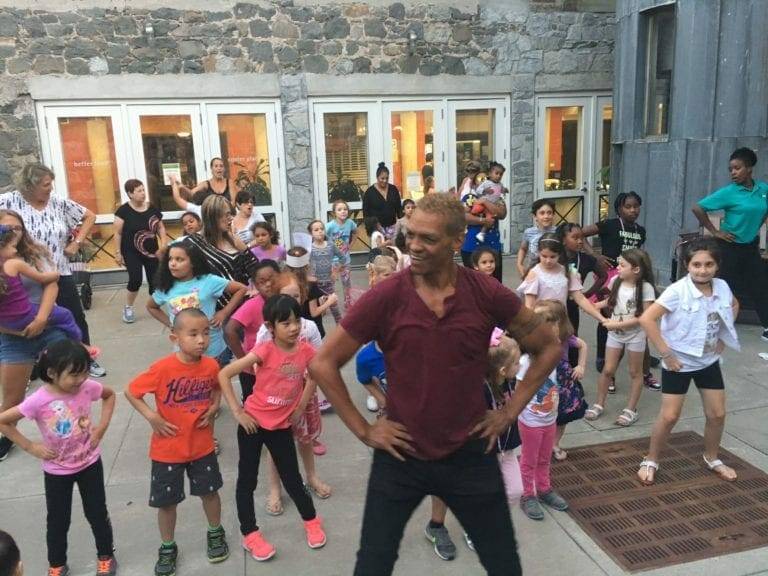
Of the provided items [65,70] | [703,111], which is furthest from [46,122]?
[703,111]

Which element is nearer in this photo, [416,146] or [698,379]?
[698,379]

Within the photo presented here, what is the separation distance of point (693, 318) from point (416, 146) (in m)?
7.66

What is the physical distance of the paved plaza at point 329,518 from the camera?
3.16 meters

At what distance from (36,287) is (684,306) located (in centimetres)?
426

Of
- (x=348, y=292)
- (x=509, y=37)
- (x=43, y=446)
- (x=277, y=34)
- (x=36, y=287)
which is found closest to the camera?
(x=43, y=446)

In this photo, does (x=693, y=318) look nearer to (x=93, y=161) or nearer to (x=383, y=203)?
→ (x=383, y=203)

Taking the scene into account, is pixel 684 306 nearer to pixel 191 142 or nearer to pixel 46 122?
pixel 191 142

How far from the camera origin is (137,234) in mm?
7555

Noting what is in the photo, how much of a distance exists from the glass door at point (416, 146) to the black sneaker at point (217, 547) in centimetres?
814

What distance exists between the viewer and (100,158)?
9.67 meters

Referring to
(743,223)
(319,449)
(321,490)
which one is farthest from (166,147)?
(743,223)

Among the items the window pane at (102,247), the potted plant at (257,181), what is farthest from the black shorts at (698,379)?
the window pane at (102,247)

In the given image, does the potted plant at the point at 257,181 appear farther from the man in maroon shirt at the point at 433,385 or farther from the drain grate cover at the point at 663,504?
the man in maroon shirt at the point at 433,385

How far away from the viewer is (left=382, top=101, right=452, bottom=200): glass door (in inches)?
415
